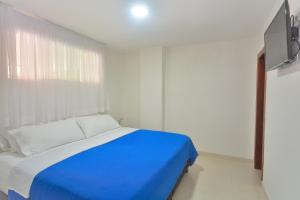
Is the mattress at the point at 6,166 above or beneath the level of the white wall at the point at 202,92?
beneath

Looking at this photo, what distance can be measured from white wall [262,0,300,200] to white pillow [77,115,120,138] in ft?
8.21

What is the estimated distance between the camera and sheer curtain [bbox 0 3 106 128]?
6.77ft

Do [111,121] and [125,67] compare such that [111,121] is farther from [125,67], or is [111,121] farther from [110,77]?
[125,67]

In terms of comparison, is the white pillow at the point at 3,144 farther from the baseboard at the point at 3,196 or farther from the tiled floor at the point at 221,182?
the tiled floor at the point at 221,182

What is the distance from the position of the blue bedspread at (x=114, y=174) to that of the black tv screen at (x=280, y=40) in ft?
4.71

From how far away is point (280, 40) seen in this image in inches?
56.2

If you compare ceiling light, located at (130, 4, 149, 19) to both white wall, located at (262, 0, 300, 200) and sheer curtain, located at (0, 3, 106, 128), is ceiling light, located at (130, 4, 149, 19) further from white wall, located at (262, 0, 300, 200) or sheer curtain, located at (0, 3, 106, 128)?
white wall, located at (262, 0, 300, 200)

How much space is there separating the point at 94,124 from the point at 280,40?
272 cm

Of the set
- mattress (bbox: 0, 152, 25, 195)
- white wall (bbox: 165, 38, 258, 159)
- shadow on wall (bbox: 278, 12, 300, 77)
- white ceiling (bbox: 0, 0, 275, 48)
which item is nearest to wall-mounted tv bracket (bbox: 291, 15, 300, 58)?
shadow on wall (bbox: 278, 12, 300, 77)

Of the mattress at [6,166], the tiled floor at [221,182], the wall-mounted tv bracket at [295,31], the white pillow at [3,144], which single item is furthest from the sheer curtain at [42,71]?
the wall-mounted tv bracket at [295,31]

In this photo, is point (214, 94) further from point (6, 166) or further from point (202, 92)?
point (6, 166)

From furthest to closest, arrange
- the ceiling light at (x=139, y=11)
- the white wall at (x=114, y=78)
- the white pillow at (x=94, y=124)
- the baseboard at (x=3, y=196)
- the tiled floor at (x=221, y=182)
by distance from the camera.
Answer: the white wall at (x=114, y=78) < the white pillow at (x=94, y=124) < the tiled floor at (x=221, y=182) < the ceiling light at (x=139, y=11) < the baseboard at (x=3, y=196)

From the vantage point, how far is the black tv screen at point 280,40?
49.8 inches

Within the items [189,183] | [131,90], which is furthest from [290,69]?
[131,90]
